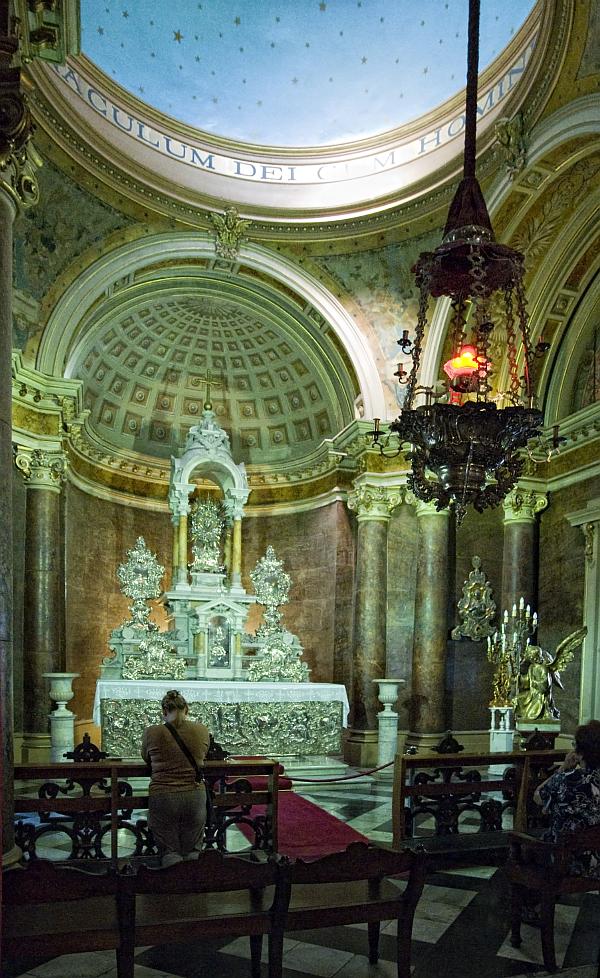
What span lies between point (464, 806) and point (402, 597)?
6.75 meters

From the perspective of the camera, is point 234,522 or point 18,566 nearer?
point 18,566

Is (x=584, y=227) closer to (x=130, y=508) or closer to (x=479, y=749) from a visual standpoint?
(x=479, y=749)

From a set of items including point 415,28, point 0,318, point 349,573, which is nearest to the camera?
point 0,318

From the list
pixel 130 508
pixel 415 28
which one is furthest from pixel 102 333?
pixel 415 28

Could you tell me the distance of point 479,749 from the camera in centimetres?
1306

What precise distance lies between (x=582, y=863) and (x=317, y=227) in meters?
11.1

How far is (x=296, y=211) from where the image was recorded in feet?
44.1

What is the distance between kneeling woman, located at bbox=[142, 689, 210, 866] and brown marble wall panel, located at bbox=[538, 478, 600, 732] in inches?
309

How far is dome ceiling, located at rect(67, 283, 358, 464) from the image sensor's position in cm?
1466

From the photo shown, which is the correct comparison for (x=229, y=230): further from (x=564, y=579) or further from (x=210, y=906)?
(x=210, y=906)

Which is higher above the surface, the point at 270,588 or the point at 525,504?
the point at 525,504

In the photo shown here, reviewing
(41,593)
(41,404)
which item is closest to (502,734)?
(41,593)

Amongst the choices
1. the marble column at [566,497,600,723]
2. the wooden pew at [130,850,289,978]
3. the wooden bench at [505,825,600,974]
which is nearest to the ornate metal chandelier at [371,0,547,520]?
the wooden bench at [505,825,600,974]

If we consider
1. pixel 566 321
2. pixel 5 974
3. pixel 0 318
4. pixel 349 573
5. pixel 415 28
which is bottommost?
pixel 5 974
